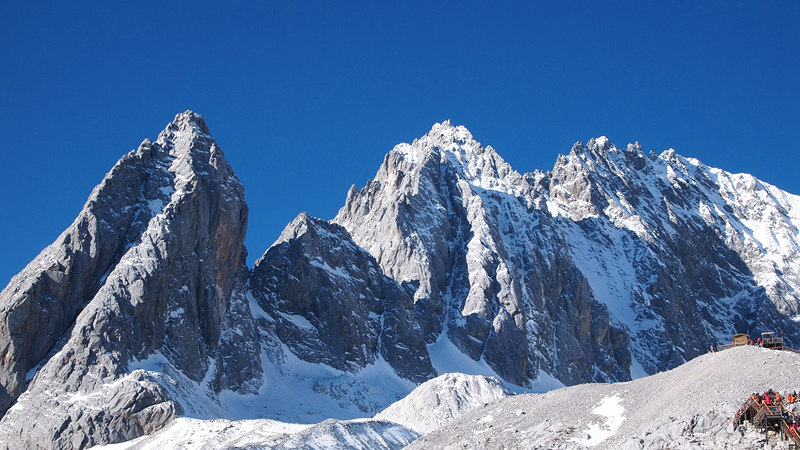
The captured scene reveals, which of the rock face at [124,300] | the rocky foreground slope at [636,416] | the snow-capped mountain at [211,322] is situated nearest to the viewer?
the rocky foreground slope at [636,416]

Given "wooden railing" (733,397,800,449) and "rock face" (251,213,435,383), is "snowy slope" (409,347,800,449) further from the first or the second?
"rock face" (251,213,435,383)

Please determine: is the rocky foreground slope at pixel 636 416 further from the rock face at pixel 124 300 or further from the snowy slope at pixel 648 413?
the rock face at pixel 124 300

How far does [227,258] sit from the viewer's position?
15050 centimetres

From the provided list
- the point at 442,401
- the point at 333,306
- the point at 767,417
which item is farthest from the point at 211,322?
the point at 767,417

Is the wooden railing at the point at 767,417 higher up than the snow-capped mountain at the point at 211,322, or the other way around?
A: the snow-capped mountain at the point at 211,322

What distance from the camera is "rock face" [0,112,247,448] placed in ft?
382

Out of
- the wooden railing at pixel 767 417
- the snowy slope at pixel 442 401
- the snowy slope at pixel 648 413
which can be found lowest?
the wooden railing at pixel 767 417

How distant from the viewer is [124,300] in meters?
128

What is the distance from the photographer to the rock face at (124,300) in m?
116

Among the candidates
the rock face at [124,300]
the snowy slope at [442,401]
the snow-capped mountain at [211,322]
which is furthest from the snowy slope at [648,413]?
the rock face at [124,300]

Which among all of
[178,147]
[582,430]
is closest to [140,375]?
[178,147]

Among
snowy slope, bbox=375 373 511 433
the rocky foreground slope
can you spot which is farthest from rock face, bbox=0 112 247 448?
the rocky foreground slope

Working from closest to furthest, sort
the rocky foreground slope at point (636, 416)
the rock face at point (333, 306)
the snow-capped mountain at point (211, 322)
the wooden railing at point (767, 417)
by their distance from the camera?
the wooden railing at point (767, 417) < the rocky foreground slope at point (636, 416) < the snow-capped mountain at point (211, 322) < the rock face at point (333, 306)

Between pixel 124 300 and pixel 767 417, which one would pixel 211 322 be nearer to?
pixel 124 300
